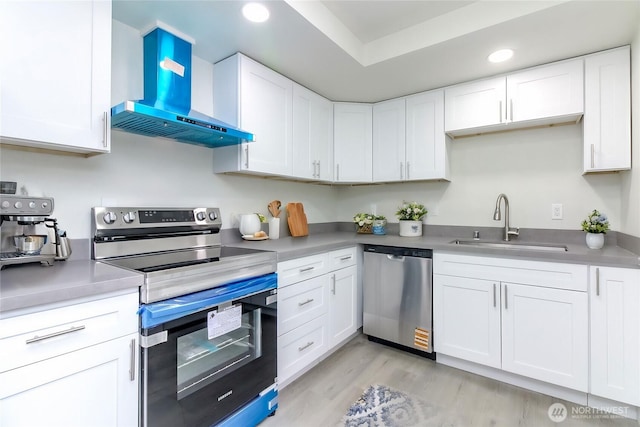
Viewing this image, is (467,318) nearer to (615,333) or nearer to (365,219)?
(615,333)

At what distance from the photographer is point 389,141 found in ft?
9.27

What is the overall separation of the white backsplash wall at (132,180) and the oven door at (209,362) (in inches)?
30.5

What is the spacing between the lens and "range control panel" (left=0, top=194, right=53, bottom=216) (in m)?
1.10

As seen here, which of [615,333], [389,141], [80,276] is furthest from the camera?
[389,141]

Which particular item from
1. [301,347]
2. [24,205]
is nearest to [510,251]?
[301,347]

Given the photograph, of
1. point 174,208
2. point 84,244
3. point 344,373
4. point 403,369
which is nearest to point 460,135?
point 403,369

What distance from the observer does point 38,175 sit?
139 centimetres

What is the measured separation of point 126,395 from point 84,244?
788mm

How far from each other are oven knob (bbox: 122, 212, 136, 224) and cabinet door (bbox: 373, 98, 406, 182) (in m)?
2.03

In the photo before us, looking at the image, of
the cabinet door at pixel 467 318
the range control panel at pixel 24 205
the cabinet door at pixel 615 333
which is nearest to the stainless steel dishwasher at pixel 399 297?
the cabinet door at pixel 467 318

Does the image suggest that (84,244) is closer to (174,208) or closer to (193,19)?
(174,208)

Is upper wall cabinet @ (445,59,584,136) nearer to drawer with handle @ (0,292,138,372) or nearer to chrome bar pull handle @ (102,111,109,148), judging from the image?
chrome bar pull handle @ (102,111,109,148)

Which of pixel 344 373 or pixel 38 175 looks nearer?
pixel 38 175

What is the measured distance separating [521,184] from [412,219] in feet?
2.98
